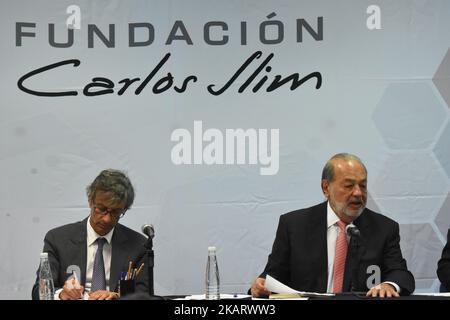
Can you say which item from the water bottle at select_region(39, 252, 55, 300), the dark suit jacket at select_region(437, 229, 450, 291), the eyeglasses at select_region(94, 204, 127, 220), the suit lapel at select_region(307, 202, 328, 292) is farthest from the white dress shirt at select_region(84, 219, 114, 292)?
the dark suit jacket at select_region(437, 229, 450, 291)

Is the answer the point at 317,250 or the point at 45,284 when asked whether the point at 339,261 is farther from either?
the point at 45,284

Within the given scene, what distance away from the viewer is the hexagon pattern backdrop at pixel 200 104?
4.85 m

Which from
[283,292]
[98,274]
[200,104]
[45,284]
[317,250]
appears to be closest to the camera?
[45,284]

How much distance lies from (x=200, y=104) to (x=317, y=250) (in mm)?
1176

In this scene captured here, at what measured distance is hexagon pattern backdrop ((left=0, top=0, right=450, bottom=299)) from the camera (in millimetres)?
4848

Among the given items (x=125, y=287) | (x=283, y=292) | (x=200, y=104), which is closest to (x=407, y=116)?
(x=200, y=104)

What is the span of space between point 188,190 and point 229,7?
113 cm

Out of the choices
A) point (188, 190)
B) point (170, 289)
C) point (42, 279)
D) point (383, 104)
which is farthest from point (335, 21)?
point (42, 279)

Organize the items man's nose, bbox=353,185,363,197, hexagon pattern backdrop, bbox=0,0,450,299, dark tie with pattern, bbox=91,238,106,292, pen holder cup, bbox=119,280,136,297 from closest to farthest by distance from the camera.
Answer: pen holder cup, bbox=119,280,136,297 → dark tie with pattern, bbox=91,238,106,292 → man's nose, bbox=353,185,363,197 → hexagon pattern backdrop, bbox=0,0,450,299

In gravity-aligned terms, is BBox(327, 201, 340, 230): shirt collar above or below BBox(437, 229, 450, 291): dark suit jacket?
above

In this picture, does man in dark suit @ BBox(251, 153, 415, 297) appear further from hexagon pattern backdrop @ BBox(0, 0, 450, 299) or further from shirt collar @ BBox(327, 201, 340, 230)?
hexagon pattern backdrop @ BBox(0, 0, 450, 299)

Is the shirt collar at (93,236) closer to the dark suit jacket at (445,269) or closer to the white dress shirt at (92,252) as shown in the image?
the white dress shirt at (92,252)

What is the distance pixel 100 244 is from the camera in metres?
4.30

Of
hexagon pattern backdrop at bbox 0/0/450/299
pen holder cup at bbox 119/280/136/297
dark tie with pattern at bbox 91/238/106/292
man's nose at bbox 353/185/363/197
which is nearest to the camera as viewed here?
pen holder cup at bbox 119/280/136/297
